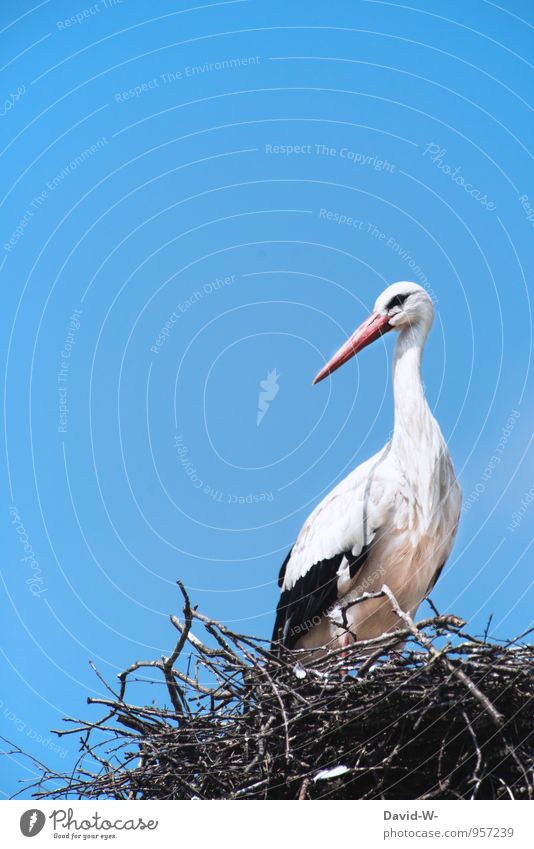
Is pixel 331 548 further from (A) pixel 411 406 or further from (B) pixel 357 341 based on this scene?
(B) pixel 357 341

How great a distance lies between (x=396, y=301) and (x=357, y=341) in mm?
197

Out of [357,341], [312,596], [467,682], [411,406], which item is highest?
[357,341]

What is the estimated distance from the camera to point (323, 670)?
3.23 metres

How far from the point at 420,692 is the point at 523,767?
294 millimetres

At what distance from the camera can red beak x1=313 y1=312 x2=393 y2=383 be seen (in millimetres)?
4191

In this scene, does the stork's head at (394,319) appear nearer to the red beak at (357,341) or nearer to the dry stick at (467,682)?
the red beak at (357,341)

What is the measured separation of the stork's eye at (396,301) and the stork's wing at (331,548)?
53cm

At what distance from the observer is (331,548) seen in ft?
12.9

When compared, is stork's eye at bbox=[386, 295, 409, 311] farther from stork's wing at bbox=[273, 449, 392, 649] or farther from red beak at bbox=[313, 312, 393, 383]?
stork's wing at bbox=[273, 449, 392, 649]

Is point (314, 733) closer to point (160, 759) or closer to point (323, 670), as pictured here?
point (323, 670)

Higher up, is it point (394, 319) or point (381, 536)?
point (394, 319)

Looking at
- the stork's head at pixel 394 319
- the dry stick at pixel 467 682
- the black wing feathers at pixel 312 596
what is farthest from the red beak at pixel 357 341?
the dry stick at pixel 467 682

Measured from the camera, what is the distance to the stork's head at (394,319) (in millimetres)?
4180

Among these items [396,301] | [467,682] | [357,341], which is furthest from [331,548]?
[467,682]
